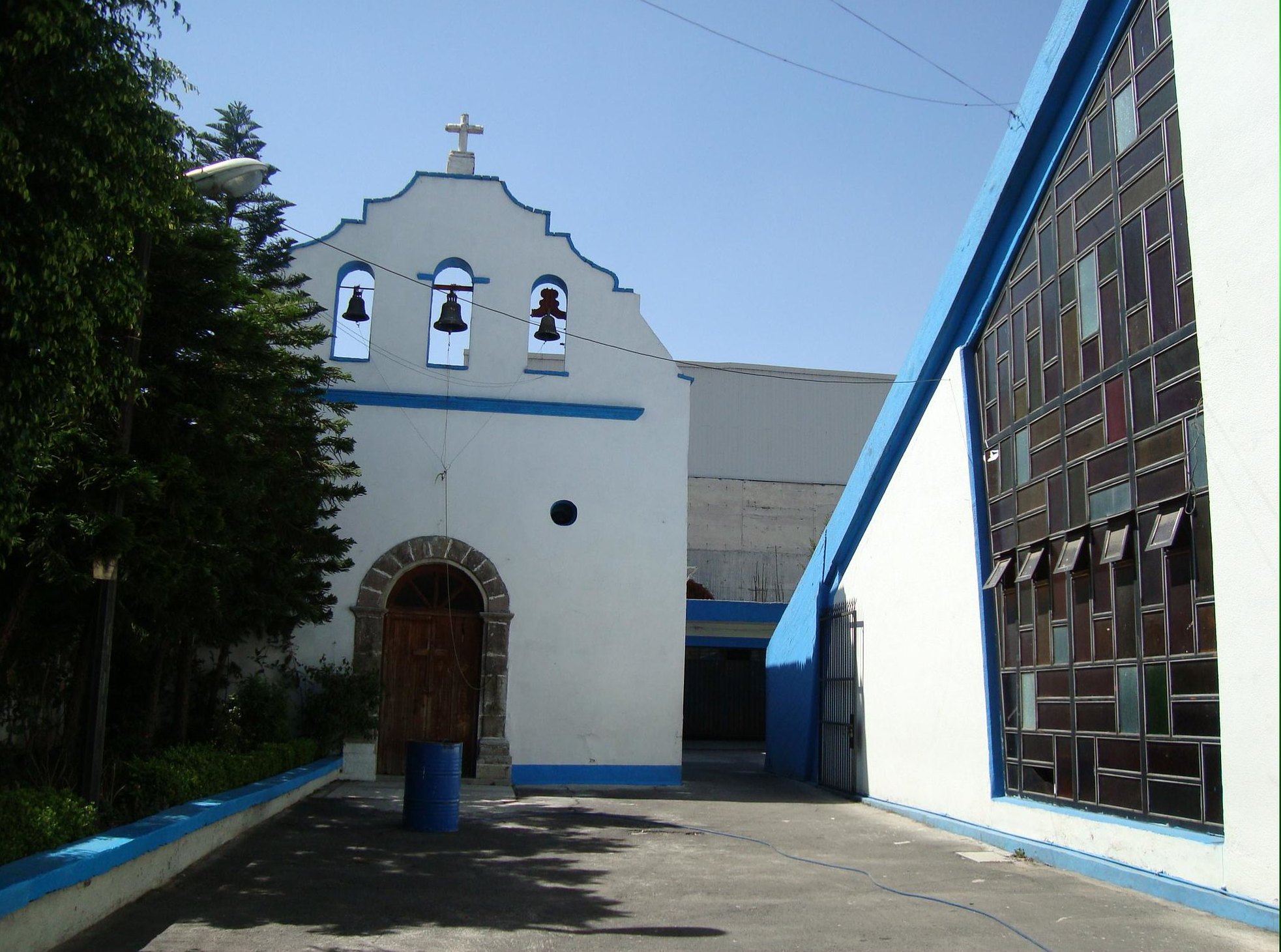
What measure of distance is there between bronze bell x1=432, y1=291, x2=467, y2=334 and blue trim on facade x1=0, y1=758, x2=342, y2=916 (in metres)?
A: 6.48

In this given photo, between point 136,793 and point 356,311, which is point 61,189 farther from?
point 356,311

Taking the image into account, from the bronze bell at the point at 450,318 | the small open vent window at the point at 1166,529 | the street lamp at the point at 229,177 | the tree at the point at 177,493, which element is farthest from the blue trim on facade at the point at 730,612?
the street lamp at the point at 229,177

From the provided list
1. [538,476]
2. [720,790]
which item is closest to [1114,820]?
[720,790]

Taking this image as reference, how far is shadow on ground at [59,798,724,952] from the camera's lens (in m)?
6.52

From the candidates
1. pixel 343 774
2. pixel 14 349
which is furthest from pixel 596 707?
pixel 14 349

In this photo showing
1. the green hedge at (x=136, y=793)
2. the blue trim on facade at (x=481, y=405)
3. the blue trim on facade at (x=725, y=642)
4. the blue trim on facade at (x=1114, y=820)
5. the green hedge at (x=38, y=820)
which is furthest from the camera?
the blue trim on facade at (x=725, y=642)

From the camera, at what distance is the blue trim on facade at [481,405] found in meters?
15.8

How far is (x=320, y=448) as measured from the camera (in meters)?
13.6

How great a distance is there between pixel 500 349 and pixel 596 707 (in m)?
5.22

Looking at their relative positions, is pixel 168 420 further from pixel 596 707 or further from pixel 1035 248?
pixel 596 707

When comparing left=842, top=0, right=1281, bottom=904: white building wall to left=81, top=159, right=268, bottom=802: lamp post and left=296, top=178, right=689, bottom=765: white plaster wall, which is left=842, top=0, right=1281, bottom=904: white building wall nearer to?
left=81, top=159, right=268, bottom=802: lamp post

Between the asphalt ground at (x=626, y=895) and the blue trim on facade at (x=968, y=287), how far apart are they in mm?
4475

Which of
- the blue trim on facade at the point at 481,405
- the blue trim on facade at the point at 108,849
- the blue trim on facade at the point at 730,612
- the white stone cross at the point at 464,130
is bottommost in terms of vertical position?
the blue trim on facade at the point at 108,849

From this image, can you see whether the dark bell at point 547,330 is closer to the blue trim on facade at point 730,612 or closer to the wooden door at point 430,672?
the wooden door at point 430,672
